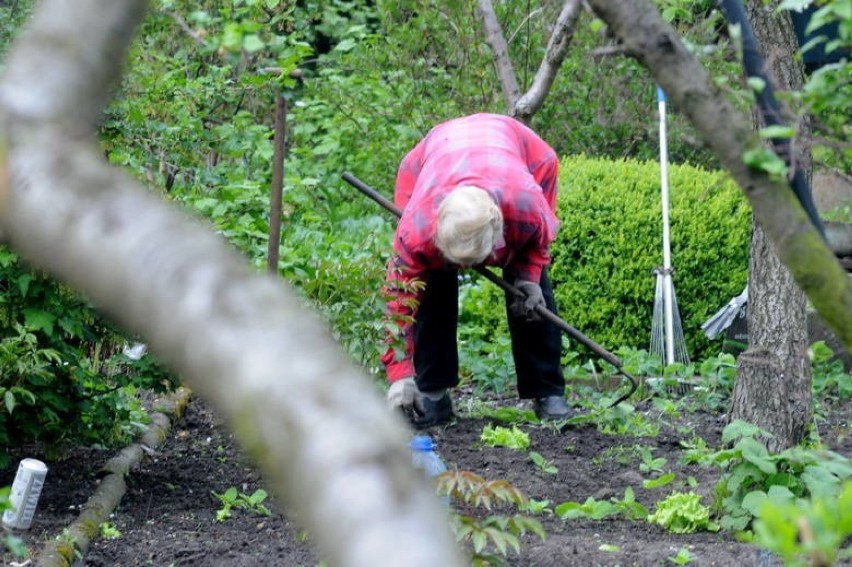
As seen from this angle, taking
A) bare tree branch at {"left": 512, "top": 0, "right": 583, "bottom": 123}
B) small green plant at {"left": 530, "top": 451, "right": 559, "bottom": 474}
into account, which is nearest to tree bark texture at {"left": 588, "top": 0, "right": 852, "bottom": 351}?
small green plant at {"left": 530, "top": 451, "right": 559, "bottom": 474}

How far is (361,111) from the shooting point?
10.7 meters

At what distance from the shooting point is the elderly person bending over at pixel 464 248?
5398mm

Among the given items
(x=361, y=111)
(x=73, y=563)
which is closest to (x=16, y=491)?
(x=73, y=563)

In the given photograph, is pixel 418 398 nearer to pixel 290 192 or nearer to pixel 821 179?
pixel 290 192

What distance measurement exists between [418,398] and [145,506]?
5.90ft

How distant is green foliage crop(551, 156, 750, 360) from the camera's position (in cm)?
834

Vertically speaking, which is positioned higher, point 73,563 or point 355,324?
point 355,324

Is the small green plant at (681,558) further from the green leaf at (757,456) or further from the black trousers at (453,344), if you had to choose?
the black trousers at (453,344)

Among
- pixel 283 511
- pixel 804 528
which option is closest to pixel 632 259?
pixel 283 511

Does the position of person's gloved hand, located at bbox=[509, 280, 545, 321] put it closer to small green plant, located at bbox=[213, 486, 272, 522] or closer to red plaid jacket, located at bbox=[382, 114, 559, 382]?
red plaid jacket, located at bbox=[382, 114, 559, 382]

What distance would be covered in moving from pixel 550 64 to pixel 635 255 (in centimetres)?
171

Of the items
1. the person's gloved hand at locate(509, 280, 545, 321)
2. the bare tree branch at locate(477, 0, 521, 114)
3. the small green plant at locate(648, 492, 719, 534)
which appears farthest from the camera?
the bare tree branch at locate(477, 0, 521, 114)

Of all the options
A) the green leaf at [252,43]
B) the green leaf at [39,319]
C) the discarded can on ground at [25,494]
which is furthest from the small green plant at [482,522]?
the green leaf at [39,319]

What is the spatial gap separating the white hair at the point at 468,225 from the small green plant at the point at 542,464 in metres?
0.93
